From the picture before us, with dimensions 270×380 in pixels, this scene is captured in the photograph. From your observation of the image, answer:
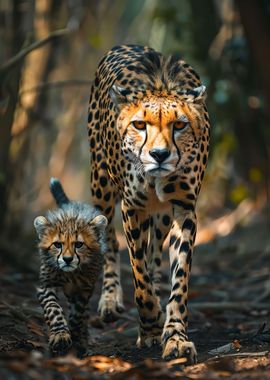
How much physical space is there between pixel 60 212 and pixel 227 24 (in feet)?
27.6

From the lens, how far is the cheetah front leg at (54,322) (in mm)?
5941

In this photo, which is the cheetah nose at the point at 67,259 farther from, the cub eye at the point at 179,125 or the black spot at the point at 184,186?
the cub eye at the point at 179,125

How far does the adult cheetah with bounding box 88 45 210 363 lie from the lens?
20.0 ft

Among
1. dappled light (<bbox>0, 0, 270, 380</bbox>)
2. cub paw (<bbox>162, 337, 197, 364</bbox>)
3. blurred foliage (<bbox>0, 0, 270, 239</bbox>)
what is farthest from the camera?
blurred foliage (<bbox>0, 0, 270, 239</bbox>)

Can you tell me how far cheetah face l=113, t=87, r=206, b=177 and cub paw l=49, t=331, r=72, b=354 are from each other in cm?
114

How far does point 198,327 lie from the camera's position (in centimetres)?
767

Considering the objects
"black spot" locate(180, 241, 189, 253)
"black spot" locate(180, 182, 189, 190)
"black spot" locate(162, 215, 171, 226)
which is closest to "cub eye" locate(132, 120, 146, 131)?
"black spot" locate(180, 182, 189, 190)

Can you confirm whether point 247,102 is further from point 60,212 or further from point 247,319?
point 60,212

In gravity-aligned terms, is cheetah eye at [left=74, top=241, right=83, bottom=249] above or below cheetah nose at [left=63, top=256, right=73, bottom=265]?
above

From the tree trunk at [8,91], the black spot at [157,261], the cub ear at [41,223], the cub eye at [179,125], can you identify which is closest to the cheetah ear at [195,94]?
the cub eye at [179,125]

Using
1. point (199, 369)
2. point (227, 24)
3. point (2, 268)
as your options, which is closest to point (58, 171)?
point (227, 24)

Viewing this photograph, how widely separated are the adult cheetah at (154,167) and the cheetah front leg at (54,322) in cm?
62

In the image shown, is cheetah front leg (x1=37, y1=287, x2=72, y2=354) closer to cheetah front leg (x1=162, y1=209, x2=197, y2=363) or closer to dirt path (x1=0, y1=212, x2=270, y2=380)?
dirt path (x1=0, y1=212, x2=270, y2=380)

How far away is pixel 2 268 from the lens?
31.0 feet
